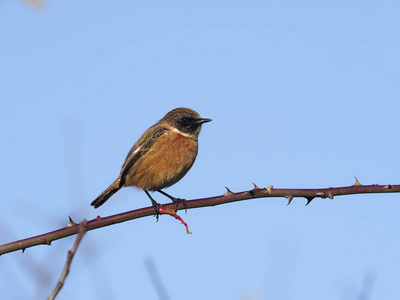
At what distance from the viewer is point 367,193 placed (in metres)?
3.96

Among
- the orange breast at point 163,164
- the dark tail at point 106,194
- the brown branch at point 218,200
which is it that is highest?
the brown branch at point 218,200

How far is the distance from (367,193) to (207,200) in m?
1.19

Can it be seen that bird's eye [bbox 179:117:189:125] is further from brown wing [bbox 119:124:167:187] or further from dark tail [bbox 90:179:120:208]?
dark tail [bbox 90:179:120:208]

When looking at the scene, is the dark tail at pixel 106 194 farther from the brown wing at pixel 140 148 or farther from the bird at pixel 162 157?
the brown wing at pixel 140 148

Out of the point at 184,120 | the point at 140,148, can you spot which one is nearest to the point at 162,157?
the point at 140,148

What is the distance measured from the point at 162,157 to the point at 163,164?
11 centimetres

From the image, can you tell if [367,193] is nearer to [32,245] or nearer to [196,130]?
[32,245]

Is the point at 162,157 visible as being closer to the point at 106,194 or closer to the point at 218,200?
the point at 106,194

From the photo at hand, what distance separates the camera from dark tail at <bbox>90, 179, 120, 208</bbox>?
845 cm

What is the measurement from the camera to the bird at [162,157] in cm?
805

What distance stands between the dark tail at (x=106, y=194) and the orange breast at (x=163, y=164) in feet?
0.71

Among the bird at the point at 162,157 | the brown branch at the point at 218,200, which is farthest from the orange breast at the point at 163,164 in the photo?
the brown branch at the point at 218,200

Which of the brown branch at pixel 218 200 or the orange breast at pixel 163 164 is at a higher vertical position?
the brown branch at pixel 218 200

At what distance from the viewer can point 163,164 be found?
8.04 m
